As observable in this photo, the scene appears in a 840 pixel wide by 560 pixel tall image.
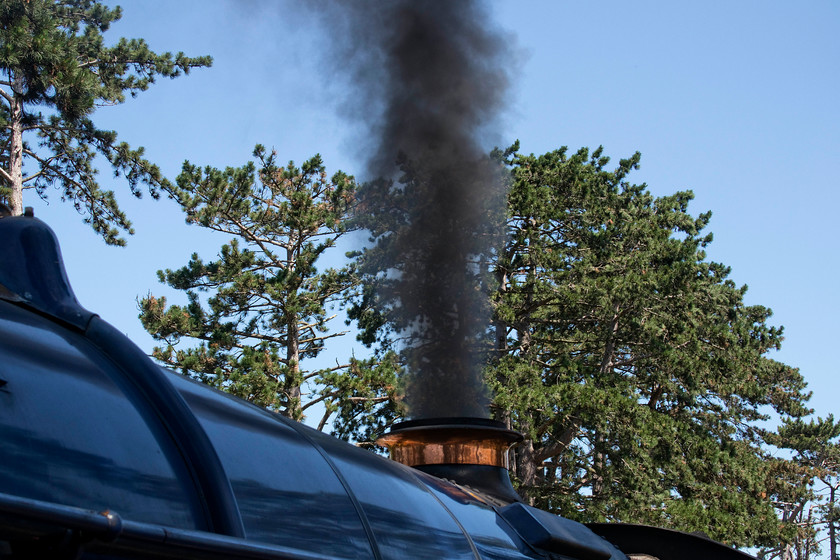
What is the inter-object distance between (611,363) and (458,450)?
1703 cm

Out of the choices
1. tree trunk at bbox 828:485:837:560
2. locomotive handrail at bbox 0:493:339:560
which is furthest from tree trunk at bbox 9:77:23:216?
tree trunk at bbox 828:485:837:560

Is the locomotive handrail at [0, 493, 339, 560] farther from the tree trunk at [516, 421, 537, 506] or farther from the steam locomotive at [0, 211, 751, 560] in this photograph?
the tree trunk at [516, 421, 537, 506]

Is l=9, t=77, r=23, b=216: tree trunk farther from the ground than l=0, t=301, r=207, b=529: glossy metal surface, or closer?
farther from the ground

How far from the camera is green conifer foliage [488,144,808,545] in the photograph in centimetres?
1836

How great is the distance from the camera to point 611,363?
2094 cm

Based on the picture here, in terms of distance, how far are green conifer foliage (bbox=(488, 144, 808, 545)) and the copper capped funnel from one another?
13276mm

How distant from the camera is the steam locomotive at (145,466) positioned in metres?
1.35

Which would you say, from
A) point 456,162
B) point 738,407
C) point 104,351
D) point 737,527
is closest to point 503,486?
point 104,351

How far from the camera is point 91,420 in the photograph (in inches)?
61.7

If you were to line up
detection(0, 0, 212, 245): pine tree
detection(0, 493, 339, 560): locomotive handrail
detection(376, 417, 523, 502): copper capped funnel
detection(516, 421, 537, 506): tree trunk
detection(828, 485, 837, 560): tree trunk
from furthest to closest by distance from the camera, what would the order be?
detection(828, 485, 837, 560): tree trunk → detection(516, 421, 537, 506): tree trunk → detection(0, 0, 212, 245): pine tree → detection(376, 417, 523, 502): copper capped funnel → detection(0, 493, 339, 560): locomotive handrail

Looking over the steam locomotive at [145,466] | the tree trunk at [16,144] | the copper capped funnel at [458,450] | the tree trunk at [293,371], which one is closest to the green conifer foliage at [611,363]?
the tree trunk at [293,371]

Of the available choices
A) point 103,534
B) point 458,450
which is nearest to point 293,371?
point 458,450

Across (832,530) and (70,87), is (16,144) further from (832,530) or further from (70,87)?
(832,530)

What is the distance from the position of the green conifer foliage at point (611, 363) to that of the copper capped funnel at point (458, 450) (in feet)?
43.6
